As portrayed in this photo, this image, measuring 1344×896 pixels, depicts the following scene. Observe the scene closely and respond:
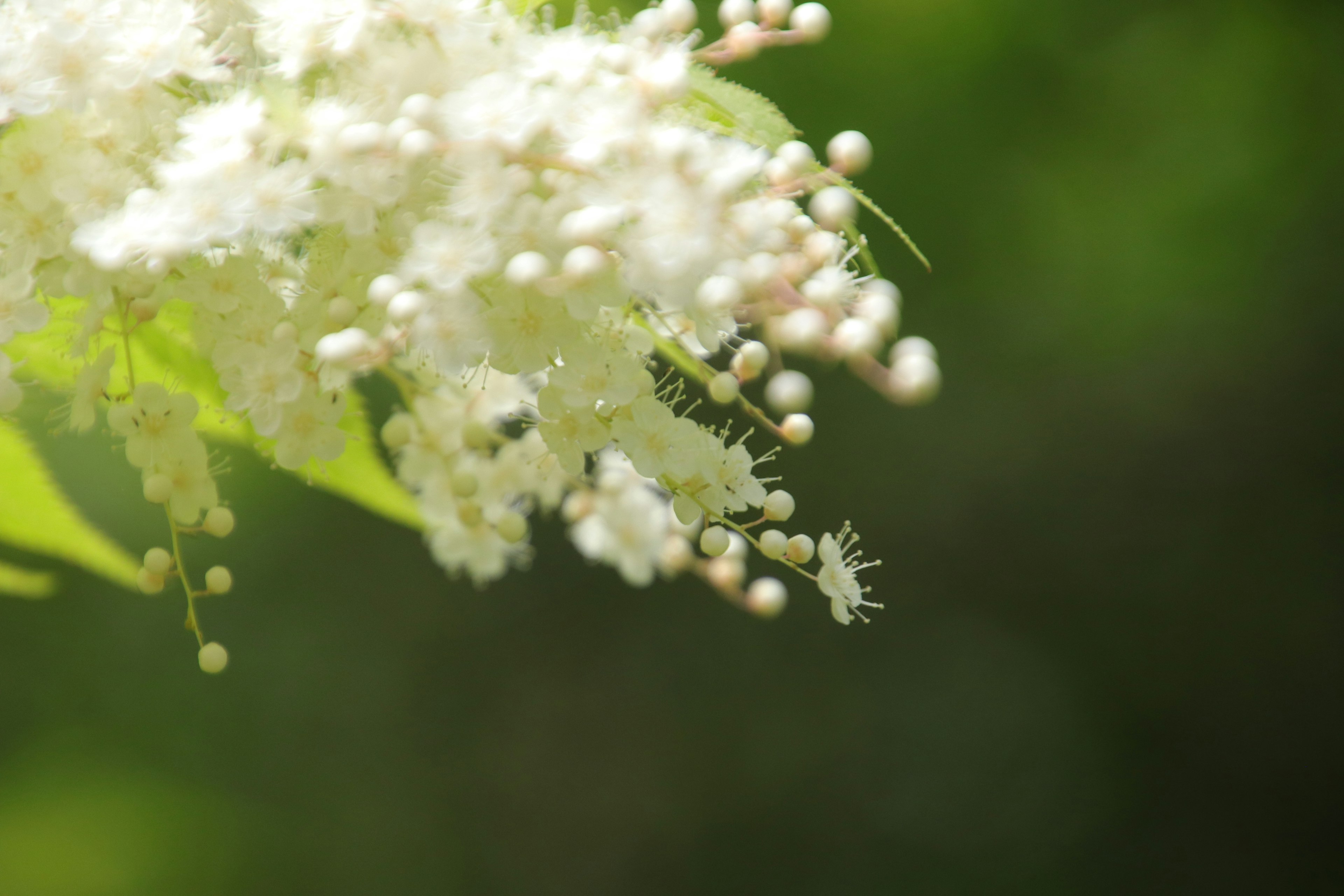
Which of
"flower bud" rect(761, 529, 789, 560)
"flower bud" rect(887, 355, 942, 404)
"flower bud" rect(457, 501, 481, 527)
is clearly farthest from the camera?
"flower bud" rect(457, 501, 481, 527)

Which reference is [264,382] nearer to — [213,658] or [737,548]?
[213,658]

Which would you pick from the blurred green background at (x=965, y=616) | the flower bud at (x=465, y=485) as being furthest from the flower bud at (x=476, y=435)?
the blurred green background at (x=965, y=616)

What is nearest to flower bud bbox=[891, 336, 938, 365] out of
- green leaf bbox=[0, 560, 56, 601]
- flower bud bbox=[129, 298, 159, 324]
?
flower bud bbox=[129, 298, 159, 324]

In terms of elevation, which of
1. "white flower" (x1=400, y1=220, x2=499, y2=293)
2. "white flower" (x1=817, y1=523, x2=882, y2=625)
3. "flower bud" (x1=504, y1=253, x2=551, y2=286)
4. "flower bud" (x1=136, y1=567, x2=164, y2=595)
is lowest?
"flower bud" (x1=136, y1=567, x2=164, y2=595)

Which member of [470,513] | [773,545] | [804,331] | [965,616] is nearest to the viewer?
[804,331]

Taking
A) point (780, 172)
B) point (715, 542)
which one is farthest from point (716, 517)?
point (780, 172)

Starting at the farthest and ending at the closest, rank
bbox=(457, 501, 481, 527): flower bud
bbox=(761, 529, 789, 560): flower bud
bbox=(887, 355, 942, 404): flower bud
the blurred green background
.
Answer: the blurred green background < bbox=(457, 501, 481, 527): flower bud < bbox=(761, 529, 789, 560): flower bud < bbox=(887, 355, 942, 404): flower bud

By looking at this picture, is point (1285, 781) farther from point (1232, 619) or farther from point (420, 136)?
point (420, 136)

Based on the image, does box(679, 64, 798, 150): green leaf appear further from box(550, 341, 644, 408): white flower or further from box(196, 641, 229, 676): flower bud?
box(196, 641, 229, 676): flower bud
